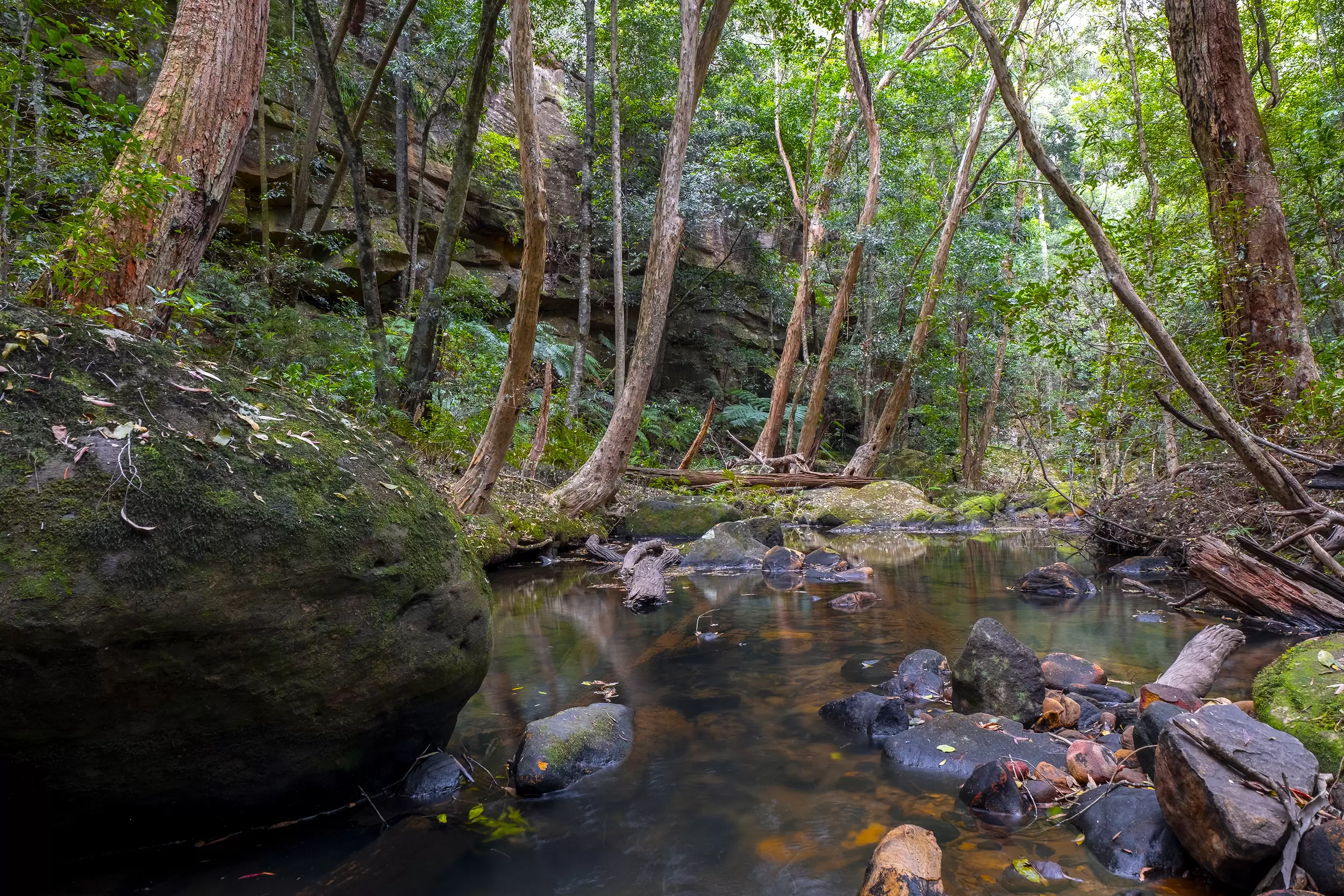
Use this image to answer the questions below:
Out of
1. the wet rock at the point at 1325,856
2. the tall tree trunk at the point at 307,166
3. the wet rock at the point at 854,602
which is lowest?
the wet rock at the point at 854,602

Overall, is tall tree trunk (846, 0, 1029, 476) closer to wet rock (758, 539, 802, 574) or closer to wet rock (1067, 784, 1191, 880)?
wet rock (758, 539, 802, 574)

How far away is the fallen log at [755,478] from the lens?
14039 millimetres

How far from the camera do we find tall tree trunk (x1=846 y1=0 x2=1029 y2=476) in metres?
15.3

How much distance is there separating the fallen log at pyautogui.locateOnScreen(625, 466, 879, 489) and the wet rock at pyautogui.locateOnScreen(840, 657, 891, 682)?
9.14m

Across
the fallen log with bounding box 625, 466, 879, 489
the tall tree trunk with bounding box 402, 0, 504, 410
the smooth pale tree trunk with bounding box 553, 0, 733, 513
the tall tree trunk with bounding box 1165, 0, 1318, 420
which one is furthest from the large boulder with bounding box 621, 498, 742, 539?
the tall tree trunk with bounding box 1165, 0, 1318, 420

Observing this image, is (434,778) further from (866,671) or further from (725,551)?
(725,551)

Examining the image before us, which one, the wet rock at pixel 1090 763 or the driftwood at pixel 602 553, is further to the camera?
the driftwood at pixel 602 553

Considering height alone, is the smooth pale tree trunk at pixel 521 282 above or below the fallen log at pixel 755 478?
above

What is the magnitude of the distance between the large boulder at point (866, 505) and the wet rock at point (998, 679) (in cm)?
1041

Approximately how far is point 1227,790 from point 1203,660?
2356 millimetres

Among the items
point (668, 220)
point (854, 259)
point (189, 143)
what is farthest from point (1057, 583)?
point (854, 259)

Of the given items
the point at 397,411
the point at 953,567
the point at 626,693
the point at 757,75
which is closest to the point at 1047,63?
the point at 757,75

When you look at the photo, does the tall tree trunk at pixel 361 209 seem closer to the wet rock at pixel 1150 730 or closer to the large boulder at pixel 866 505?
the wet rock at pixel 1150 730

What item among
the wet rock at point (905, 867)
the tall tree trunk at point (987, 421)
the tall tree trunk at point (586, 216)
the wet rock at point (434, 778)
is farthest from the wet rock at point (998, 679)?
the tall tree trunk at point (987, 421)
